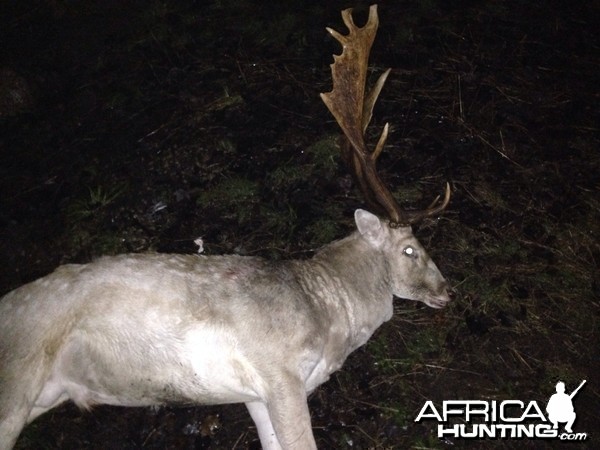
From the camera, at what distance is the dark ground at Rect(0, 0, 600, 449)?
4.50 meters

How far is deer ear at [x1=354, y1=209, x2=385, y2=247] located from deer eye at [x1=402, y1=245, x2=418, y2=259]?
0.77ft

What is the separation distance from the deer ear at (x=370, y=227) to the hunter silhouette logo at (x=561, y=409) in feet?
6.90

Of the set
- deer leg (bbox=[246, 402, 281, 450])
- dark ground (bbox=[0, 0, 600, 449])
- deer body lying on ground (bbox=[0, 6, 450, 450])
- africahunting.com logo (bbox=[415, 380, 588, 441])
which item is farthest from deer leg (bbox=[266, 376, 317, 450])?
africahunting.com logo (bbox=[415, 380, 588, 441])

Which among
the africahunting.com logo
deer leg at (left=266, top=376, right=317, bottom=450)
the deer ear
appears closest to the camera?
deer leg at (left=266, top=376, right=317, bottom=450)

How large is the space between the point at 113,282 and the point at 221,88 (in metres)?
4.18

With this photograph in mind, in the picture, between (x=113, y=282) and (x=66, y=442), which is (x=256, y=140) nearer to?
(x=113, y=282)

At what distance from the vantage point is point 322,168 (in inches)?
239

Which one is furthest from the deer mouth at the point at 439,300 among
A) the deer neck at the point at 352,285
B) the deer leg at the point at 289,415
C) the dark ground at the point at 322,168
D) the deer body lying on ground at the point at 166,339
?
the deer leg at the point at 289,415

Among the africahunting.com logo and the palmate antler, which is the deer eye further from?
the africahunting.com logo

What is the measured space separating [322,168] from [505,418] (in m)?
3.44

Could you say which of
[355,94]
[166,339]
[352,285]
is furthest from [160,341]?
[355,94]

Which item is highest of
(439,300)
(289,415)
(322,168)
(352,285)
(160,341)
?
(160,341)

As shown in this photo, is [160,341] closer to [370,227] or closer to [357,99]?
[370,227]

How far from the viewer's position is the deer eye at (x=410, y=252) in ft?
14.6
